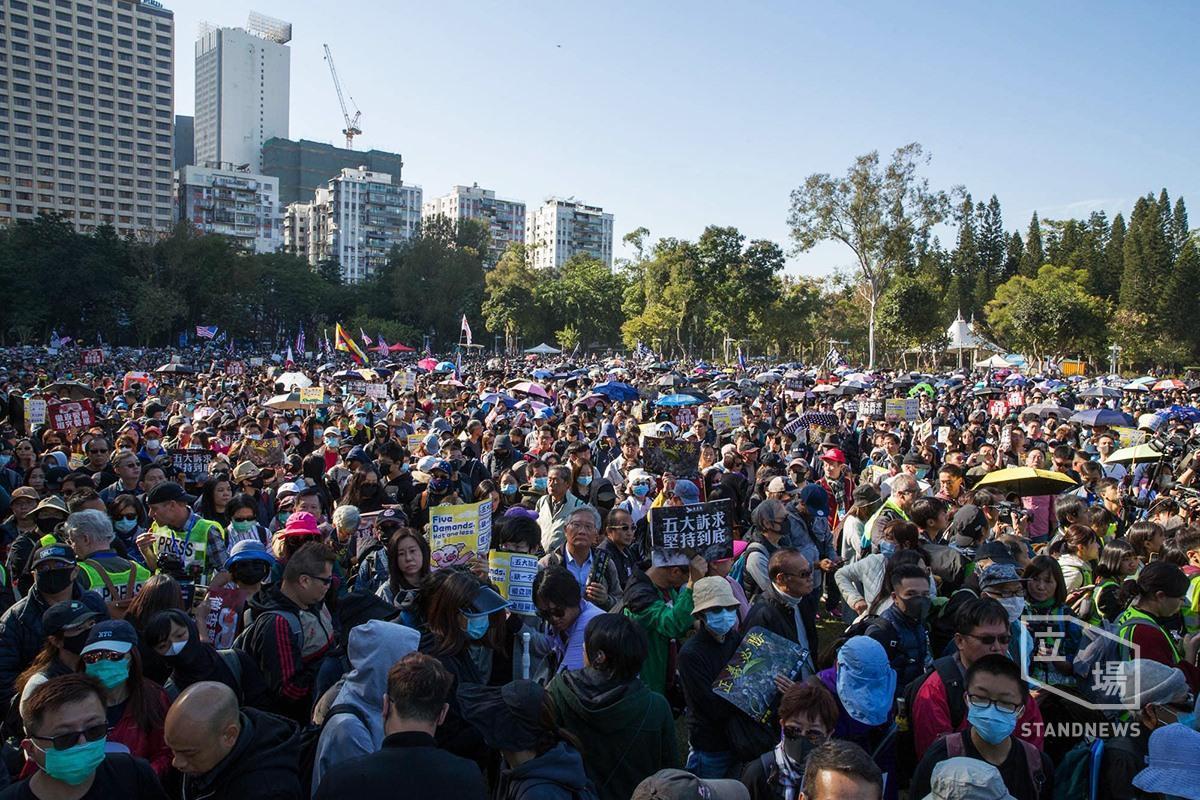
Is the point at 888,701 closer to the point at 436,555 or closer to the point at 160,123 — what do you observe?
the point at 436,555

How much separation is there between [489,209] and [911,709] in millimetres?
174728

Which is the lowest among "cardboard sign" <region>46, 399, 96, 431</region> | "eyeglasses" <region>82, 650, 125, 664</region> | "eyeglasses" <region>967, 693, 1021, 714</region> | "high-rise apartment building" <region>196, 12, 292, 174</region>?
"eyeglasses" <region>967, 693, 1021, 714</region>

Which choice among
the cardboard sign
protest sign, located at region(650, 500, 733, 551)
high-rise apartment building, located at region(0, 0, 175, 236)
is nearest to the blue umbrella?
the cardboard sign

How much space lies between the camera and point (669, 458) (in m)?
9.69

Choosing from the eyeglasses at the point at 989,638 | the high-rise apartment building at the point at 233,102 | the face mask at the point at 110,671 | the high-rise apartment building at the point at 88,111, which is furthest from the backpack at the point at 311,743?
the high-rise apartment building at the point at 233,102

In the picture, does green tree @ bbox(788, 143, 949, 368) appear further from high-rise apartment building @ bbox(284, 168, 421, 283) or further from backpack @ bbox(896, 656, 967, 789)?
high-rise apartment building @ bbox(284, 168, 421, 283)

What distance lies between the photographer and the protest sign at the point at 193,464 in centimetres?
891

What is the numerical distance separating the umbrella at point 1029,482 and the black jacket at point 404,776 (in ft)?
20.3

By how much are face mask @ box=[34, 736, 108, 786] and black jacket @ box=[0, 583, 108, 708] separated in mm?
1231

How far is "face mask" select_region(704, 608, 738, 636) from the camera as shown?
3.66m

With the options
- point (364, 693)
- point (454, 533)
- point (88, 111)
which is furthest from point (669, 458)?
point (88, 111)

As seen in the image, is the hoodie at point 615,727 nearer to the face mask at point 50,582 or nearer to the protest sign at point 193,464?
the face mask at point 50,582

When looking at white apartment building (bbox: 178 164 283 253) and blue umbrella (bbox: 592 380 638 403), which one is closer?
blue umbrella (bbox: 592 380 638 403)

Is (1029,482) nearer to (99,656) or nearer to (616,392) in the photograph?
(99,656)
